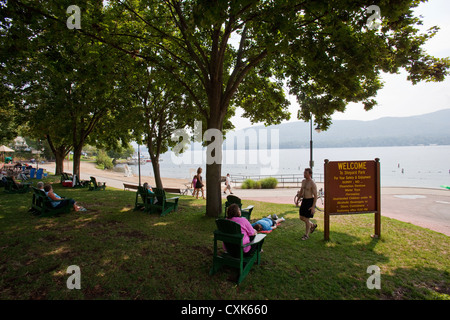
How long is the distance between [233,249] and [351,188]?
4.15 meters

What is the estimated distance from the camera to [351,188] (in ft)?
21.4

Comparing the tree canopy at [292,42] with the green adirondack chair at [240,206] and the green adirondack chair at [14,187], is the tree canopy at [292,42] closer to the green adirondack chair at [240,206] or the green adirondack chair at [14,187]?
the green adirondack chair at [240,206]

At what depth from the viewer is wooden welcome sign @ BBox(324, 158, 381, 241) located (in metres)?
6.40

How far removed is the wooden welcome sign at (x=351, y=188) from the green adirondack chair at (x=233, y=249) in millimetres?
3007

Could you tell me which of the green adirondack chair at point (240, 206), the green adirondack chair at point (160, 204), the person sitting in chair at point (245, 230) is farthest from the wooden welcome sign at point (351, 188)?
the green adirondack chair at point (160, 204)

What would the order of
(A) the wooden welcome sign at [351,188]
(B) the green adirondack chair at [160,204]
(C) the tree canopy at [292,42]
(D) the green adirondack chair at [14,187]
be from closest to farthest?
(C) the tree canopy at [292,42], (A) the wooden welcome sign at [351,188], (B) the green adirondack chair at [160,204], (D) the green adirondack chair at [14,187]

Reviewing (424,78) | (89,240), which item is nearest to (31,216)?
(89,240)

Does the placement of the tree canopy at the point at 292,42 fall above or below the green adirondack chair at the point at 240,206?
above

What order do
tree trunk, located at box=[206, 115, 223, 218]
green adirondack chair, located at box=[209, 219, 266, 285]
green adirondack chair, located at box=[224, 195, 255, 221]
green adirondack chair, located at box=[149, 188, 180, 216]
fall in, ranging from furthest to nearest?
green adirondack chair, located at box=[149, 188, 180, 216], tree trunk, located at box=[206, 115, 223, 218], green adirondack chair, located at box=[224, 195, 255, 221], green adirondack chair, located at box=[209, 219, 266, 285]

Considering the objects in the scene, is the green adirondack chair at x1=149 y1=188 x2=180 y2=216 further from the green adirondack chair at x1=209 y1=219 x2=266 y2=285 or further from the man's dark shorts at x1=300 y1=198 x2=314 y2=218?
the man's dark shorts at x1=300 y1=198 x2=314 y2=218

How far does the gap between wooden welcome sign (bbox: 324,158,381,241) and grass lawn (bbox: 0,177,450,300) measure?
32.4 inches

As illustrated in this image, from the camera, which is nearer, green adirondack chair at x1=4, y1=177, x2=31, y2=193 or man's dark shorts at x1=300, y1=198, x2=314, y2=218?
man's dark shorts at x1=300, y1=198, x2=314, y2=218

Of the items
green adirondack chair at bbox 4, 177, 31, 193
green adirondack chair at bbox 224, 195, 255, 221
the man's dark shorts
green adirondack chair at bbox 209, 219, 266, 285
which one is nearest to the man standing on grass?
the man's dark shorts

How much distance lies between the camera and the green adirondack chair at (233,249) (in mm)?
3895
